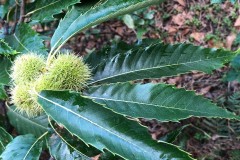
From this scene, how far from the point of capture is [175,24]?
2895 mm

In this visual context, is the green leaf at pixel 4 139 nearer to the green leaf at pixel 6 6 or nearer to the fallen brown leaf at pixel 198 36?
the green leaf at pixel 6 6

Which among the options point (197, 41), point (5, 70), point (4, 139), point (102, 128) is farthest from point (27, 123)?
point (197, 41)

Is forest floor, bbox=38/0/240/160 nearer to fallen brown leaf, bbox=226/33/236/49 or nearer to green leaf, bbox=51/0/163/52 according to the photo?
fallen brown leaf, bbox=226/33/236/49

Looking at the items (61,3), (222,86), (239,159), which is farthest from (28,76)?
(222,86)

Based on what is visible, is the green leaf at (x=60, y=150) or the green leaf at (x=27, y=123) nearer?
the green leaf at (x=60, y=150)

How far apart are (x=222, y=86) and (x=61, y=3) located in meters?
1.47

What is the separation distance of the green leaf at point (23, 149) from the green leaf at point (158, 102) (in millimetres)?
317

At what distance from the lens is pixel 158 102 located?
3.44ft

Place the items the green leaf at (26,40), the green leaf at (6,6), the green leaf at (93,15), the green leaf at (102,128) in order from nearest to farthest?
the green leaf at (102,128)
the green leaf at (93,15)
the green leaf at (26,40)
the green leaf at (6,6)

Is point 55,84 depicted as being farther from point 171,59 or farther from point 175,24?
point 175,24

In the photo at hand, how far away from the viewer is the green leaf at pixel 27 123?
1701 millimetres

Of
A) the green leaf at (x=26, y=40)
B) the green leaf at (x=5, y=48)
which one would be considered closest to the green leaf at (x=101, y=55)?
the green leaf at (x=26, y=40)

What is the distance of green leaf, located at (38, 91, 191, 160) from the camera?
922mm

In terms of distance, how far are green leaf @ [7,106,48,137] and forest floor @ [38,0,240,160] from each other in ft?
2.58
